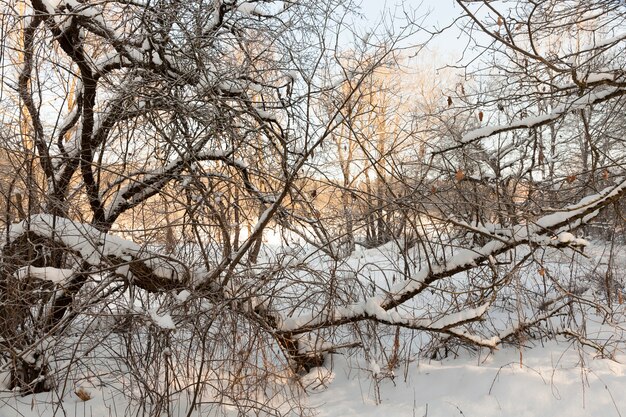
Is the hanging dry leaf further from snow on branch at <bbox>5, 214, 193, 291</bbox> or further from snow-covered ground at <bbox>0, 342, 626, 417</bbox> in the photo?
snow on branch at <bbox>5, 214, 193, 291</bbox>

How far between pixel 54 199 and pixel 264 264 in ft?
5.16

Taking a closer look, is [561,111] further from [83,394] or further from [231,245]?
[83,394]

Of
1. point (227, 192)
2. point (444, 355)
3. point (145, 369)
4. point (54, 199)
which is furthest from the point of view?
point (444, 355)

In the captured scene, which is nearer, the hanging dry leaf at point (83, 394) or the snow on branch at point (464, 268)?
the hanging dry leaf at point (83, 394)

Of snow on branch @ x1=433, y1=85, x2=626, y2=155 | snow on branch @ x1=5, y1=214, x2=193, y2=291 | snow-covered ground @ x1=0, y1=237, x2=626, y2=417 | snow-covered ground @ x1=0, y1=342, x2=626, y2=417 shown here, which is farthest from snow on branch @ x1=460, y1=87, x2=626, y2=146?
snow on branch @ x1=5, y1=214, x2=193, y2=291

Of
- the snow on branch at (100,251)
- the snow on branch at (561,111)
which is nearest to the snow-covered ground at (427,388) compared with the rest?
the snow on branch at (100,251)

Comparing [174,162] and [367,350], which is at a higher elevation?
[174,162]

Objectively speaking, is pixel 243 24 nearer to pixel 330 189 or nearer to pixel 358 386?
pixel 330 189

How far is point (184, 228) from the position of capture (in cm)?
388

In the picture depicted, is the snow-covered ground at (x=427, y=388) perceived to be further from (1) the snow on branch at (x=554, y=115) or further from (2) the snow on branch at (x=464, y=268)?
(1) the snow on branch at (x=554, y=115)

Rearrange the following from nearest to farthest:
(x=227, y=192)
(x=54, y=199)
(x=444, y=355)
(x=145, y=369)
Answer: (x=145, y=369), (x=54, y=199), (x=227, y=192), (x=444, y=355)

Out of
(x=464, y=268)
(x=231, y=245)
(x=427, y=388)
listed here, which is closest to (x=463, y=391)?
(x=427, y=388)

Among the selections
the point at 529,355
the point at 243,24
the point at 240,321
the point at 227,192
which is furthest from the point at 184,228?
the point at 529,355

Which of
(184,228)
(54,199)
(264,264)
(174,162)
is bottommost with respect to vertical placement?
(264,264)
